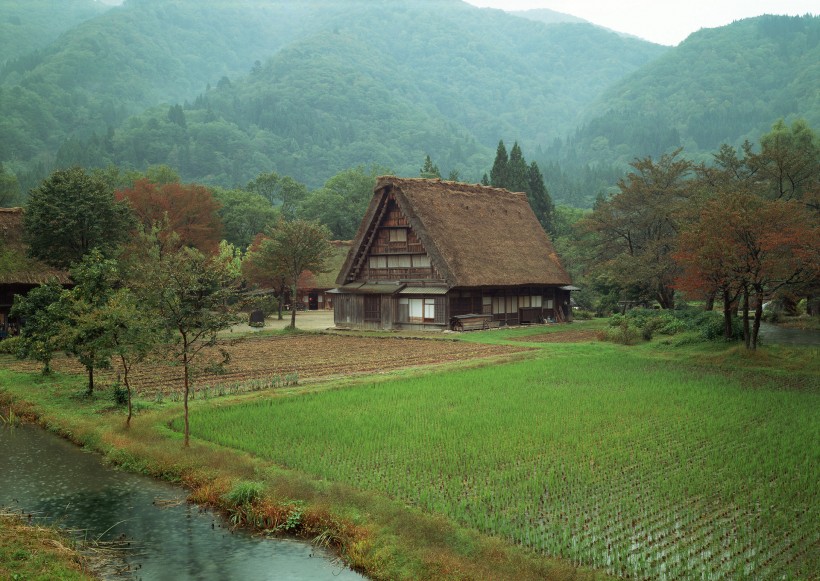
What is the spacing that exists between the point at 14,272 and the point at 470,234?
25.0m

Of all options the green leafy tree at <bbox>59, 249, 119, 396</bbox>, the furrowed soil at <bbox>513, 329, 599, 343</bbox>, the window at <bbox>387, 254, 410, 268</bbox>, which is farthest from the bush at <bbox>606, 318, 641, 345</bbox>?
the green leafy tree at <bbox>59, 249, 119, 396</bbox>

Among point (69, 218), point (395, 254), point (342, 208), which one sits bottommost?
point (395, 254)

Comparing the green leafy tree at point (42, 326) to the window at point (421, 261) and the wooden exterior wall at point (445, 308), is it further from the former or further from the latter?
the window at point (421, 261)

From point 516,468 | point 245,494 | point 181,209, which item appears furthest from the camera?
point 181,209

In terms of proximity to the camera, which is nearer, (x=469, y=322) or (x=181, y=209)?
(x=469, y=322)

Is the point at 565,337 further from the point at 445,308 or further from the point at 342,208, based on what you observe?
the point at 342,208

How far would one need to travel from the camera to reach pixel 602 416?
605 inches

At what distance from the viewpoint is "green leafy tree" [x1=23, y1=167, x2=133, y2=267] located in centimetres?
3306

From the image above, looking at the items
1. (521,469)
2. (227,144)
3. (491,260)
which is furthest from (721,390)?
(227,144)

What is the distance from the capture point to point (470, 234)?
4134cm

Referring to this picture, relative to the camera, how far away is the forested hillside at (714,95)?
519 ft

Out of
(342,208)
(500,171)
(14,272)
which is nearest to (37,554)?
(14,272)

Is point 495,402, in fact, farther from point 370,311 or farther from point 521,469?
point 370,311

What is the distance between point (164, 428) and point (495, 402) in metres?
8.01
